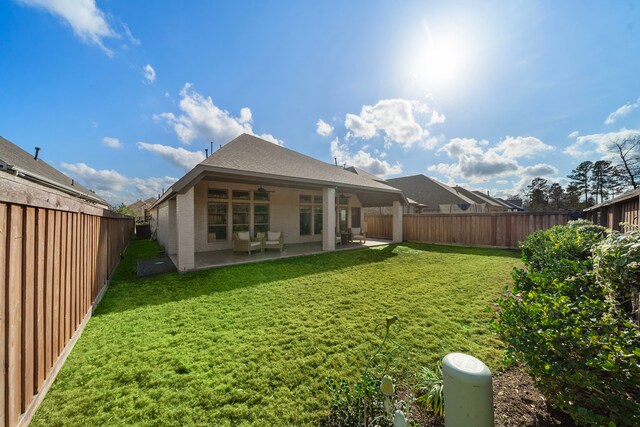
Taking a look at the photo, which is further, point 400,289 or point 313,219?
point 313,219

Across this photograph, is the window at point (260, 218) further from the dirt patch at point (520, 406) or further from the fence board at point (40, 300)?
the dirt patch at point (520, 406)

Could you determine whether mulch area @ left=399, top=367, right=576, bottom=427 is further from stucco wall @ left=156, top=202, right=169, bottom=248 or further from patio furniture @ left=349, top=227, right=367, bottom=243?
stucco wall @ left=156, top=202, right=169, bottom=248

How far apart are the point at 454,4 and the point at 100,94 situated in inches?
529

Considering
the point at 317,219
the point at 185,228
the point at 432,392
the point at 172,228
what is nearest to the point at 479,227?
the point at 317,219

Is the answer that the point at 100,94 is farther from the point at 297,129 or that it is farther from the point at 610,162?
the point at 610,162

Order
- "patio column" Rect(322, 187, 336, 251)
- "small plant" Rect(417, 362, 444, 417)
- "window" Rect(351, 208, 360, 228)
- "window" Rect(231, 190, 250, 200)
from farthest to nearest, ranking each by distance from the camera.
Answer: "window" Rect(351, 208, 360, 228) < "window" Rect(231, 190, 250, 200) < "patio column" Rect(322, 187, 336, 251) < "small plant" Rect(417, 362, 444, 417)

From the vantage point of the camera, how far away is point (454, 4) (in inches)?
256

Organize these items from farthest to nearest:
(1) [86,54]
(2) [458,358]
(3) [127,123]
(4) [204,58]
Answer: (3) [127,123] → (4) [204,58] → (1) [86,54] → (2) [458,358]

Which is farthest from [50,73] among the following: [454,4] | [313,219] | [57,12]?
[454,4]

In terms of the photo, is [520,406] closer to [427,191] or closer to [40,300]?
[40,300]

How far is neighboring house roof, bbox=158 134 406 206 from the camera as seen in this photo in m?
7.07

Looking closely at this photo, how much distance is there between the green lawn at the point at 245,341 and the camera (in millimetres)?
2117

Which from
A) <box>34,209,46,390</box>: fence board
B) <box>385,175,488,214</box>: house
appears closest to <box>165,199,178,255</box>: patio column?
<box>34,209,46,390</box>: fence board

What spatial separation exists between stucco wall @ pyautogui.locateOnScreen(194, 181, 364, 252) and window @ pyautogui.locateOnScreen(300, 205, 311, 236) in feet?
0.82
